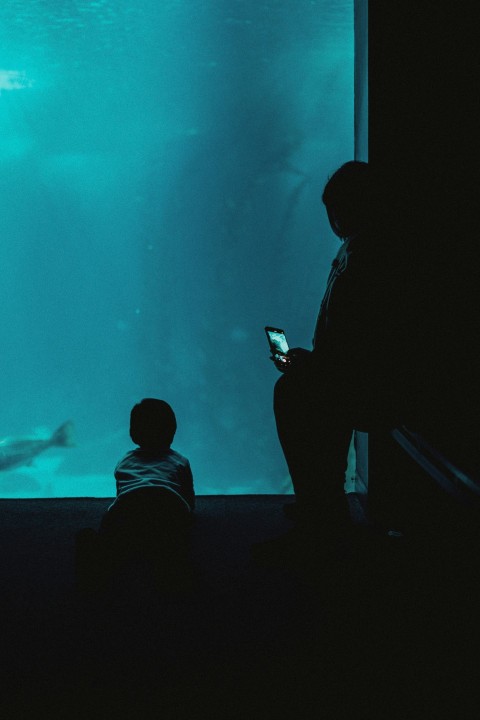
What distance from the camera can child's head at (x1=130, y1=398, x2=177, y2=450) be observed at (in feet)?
8.47

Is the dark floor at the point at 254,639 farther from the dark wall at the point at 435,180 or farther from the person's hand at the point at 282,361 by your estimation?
the person's hand at the point at 282,361

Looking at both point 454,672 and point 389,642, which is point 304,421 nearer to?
point 389,642

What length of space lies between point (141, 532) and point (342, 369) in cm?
105

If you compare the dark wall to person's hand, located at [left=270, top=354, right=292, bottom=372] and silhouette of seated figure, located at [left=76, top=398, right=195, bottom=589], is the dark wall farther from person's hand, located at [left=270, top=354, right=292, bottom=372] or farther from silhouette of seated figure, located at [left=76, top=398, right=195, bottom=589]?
silhouette of seated figure, located at [left=76, top=398, right=195, bottom=589]

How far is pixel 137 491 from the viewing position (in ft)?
7.09

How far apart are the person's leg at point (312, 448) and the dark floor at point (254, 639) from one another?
22 centimetres

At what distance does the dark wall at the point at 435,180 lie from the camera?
201cm

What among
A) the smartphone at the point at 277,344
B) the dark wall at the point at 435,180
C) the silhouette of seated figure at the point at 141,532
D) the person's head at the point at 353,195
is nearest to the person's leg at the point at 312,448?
the smartphone at the point at 277,344

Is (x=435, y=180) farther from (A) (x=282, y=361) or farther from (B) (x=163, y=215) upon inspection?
(B) (x=163, y=215)

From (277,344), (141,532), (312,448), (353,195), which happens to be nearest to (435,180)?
(353,195)

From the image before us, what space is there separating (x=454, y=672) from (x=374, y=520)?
4.15 feet

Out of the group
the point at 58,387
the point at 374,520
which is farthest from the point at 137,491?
the point at 58,387

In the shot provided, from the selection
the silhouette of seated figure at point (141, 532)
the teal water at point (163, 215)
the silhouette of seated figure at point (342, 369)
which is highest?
the teal water at point (163, 215)

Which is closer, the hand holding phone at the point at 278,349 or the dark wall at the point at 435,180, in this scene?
the dark wall at the point at 435,180
